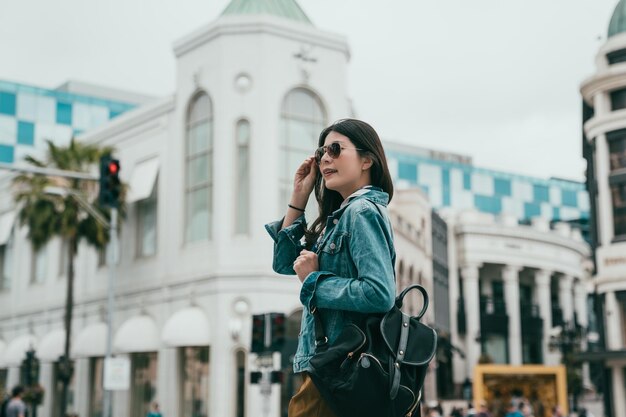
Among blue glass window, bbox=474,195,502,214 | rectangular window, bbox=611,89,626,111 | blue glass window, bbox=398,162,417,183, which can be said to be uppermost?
blue glass window, bbox=398,162,417,183

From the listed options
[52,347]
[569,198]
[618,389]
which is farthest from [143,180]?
[569,198]

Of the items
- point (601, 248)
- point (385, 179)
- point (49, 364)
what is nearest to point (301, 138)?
point (601, 248)

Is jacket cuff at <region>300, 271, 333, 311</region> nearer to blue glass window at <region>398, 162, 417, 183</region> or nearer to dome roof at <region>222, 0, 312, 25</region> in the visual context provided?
dome roof at <region>222, 0, 312, 25</region>

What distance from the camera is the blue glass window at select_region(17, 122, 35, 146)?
61.9m

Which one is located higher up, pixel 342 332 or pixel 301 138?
pixel 301 138

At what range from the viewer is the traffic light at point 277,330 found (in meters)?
21.5

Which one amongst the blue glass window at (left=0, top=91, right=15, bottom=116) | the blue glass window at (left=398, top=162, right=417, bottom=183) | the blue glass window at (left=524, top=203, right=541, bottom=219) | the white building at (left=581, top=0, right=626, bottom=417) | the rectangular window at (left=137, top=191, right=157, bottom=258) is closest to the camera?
the white building at (left=581, top=0, right=626, bottom=417)

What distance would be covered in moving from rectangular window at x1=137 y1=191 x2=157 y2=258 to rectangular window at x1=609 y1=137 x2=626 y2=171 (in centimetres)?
1763

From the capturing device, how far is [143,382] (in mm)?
37312

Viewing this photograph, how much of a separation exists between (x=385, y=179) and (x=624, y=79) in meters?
36.2

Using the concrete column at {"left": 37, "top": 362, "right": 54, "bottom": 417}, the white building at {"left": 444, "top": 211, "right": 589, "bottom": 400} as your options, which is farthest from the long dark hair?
the white building at {"left": 444, "top": 211, "right": 589, "bottom": 400}

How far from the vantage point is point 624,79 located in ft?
123

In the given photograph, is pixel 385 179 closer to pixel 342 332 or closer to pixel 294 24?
pixel 342 332

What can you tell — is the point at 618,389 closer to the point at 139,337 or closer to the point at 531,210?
the point at 139,337
